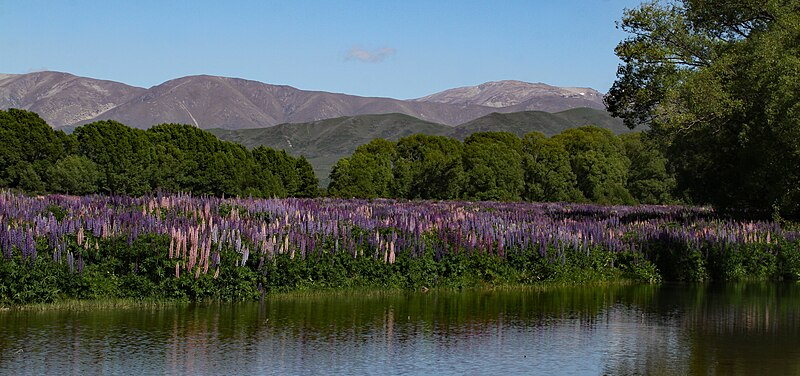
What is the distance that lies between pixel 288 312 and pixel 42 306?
4378mm

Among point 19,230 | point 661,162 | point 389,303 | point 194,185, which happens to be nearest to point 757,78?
point 389,303

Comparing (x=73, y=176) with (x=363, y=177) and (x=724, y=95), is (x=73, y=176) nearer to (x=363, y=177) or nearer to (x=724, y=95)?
(x=363, y=177)


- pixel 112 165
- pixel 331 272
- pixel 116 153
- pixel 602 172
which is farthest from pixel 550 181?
pixel 331 272

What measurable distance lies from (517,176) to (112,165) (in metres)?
33.2

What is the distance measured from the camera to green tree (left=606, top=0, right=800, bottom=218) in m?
34.1

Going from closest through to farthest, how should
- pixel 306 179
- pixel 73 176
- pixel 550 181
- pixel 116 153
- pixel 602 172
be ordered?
pixel 73 176, pixel 116 153, pixel 550 181, pixel 306 179, pixel 602 172

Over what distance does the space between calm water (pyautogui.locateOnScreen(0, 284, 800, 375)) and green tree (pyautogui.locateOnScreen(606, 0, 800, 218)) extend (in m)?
13.8

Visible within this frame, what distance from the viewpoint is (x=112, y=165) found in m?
76.3

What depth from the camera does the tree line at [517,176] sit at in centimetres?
8275

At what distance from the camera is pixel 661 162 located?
320 ft

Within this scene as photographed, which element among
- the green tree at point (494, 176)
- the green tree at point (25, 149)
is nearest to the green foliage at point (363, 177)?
the green tree at point (494, 176)

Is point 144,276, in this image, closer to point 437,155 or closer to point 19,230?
point 19,230

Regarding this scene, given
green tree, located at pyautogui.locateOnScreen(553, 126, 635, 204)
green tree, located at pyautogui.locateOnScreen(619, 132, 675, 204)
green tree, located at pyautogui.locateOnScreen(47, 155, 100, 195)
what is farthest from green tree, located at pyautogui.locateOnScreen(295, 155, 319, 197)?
green tree, located at pyautogui.locateOnScreen(619, 132, 675, 204)

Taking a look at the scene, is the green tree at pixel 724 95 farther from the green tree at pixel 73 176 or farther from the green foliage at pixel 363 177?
Answer: the green foliage at pixel 363 177
